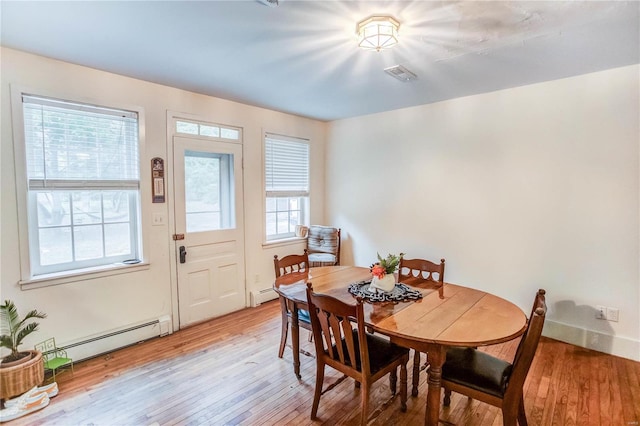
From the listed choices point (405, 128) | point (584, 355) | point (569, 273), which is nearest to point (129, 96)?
point (405, 128)

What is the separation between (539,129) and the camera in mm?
3135

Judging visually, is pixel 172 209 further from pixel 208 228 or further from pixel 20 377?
pixel 20 377

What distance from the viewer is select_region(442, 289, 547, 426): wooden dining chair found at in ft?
5.00

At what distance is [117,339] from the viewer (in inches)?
116

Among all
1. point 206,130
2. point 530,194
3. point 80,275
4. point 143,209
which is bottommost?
point 80,275

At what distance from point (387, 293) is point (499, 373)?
766 millimetres

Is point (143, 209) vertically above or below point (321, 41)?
below

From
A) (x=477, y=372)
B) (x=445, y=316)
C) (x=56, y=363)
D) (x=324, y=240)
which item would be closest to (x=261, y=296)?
(x=324, y=240)

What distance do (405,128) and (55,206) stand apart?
372cm

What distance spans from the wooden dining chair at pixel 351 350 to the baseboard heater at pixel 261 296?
2.12m

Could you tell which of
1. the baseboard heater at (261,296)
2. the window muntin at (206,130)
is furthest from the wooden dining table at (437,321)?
the window muntin at (206,130)

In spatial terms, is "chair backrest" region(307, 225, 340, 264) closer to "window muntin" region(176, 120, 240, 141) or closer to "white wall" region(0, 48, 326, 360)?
"white wall" region(0, 48, 326, 360)

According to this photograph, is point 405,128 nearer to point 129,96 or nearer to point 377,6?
point 377,6

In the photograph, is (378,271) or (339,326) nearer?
(339,326)
